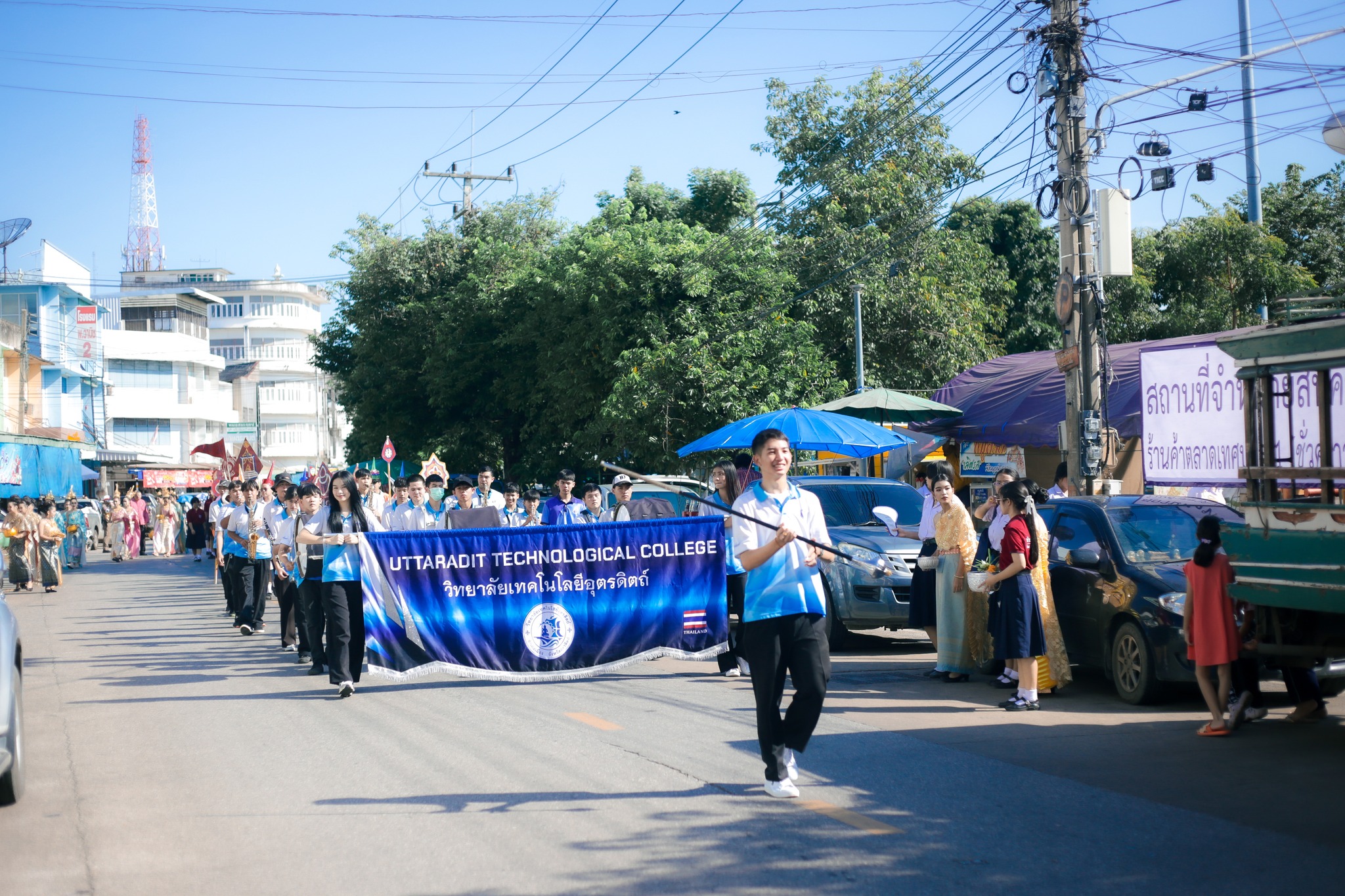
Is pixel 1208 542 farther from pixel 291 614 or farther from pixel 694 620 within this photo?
pixel 291 614

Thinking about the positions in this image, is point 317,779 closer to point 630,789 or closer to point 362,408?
point 630,789

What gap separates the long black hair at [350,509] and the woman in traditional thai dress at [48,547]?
18.4 meters

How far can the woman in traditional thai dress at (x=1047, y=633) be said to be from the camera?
31.5ft

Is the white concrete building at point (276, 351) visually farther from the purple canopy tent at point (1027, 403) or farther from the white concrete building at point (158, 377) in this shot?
the purple canopy tent at point (1027, 403)

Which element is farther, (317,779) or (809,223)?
(809,223)

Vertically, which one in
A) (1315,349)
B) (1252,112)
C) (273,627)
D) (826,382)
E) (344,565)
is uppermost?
(1252,112)

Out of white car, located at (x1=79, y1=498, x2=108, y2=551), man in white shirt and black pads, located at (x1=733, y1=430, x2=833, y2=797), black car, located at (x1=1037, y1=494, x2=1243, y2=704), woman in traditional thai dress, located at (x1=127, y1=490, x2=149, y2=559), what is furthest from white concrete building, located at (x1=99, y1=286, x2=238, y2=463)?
man in white shirt and black pads, located at (x1=733, y1=430, x2=833, y2=797)

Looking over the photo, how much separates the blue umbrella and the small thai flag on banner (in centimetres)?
559

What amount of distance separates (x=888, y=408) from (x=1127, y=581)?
1057 cm

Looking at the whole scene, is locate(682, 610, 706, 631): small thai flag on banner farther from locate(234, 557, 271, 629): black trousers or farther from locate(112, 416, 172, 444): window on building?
locate(112, 416, 172, 444): window on building

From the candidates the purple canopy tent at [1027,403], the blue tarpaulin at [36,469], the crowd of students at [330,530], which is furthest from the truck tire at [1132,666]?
the blue tarpaulin at [36,469]

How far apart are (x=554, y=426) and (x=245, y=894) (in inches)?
1091

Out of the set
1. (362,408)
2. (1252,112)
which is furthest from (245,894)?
(362,408)

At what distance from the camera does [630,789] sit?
668cm
